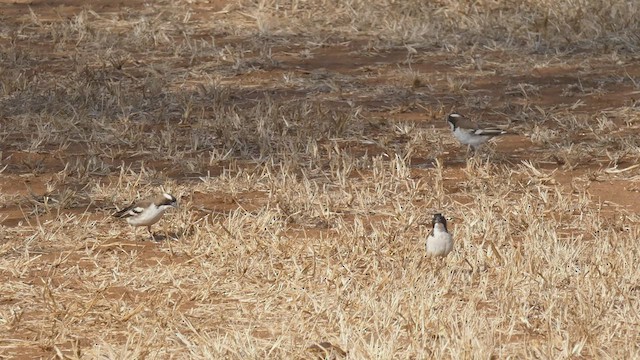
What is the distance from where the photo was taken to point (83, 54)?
1414cm

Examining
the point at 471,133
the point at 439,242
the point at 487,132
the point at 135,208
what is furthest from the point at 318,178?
the point at 439,242

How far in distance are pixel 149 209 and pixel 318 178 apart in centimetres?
201

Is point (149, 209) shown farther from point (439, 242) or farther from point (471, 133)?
point (471, 133)

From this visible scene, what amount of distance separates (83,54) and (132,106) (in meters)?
2.32

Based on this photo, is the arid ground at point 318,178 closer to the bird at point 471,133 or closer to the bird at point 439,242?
the bird at point 439,242

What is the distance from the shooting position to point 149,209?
827 cm

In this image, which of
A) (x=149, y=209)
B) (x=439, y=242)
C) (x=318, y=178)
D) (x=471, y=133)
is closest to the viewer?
(x=439, y=242)

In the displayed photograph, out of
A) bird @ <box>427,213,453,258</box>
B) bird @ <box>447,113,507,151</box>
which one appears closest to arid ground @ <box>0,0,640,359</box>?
bird @ <box>427,213,453,258</box>

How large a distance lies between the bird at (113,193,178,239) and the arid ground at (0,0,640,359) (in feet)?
0.60

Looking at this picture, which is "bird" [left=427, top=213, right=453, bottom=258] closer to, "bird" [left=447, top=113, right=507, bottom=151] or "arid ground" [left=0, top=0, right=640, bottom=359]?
"arid ground" [left=0, top=0, right=640, bottom=359]

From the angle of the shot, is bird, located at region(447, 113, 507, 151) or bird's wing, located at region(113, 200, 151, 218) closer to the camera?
bird's wing, located at region(113, 200, 151, 218)

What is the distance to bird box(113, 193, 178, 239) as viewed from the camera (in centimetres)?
825

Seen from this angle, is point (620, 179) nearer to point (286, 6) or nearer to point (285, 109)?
point (285, 109)

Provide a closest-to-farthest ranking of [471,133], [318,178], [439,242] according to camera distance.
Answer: [439,242]
[318,178]
[471,133]
